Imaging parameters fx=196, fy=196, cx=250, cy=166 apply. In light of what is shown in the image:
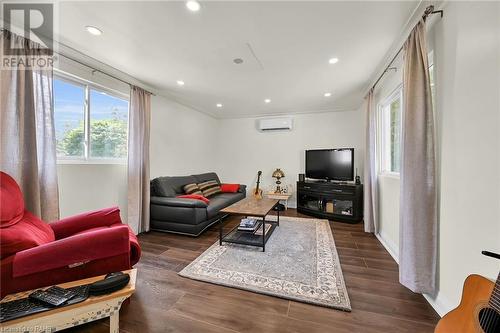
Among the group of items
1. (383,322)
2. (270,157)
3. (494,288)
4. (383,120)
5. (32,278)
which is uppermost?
(383,120)

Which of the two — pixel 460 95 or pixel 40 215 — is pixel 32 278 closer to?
pixel 40 215

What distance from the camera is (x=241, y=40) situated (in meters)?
2.01

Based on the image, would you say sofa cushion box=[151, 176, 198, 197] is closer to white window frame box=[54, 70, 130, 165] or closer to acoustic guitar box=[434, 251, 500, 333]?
white window frame box=[54, 70, 130, 165]

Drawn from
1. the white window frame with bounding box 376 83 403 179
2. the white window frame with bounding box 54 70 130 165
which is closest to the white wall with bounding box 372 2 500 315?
the white window frame with bounding box 376 83 403 179

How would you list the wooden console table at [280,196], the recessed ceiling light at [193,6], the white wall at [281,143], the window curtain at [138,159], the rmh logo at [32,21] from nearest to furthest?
the recessed ceiling light at [193,6]
the rmh logo at [32,21]
the window curtain at [138,159]
the wooden console table at [280,196]
the white wall at [281,143]

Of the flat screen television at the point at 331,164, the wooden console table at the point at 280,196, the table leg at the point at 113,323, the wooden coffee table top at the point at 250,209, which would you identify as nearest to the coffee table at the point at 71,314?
the table leg at the point at 113,323

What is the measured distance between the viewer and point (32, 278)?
1.28m

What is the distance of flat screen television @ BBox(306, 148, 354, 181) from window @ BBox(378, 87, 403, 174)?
909mm

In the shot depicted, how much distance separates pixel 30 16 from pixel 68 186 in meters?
1.72

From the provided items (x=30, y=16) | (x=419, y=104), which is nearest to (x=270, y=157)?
(x=419, y=104)

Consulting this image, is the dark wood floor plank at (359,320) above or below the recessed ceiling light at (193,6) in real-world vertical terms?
below

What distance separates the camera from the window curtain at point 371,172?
3092 mm

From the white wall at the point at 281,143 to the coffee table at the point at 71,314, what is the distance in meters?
4.24

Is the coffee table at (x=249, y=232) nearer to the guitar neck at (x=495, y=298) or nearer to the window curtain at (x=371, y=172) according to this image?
the window curtain at (x=371, y=172)
